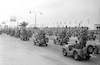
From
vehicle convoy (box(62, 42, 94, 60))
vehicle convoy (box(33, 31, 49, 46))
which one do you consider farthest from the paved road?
vehicle convoy (box(33, 31, 49, 46))

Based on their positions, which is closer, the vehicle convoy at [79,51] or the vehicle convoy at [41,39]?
the vehicle convoy at [79,51]

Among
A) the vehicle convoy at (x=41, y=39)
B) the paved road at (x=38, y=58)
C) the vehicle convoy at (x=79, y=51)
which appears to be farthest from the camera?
the vehicle convoy at (x=41, y=39)

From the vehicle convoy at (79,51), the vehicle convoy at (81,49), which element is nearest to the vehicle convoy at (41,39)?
the vehicle convoy at (81,49)

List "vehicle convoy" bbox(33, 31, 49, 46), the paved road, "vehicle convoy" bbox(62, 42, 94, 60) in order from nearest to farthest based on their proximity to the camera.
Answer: the paved road, "vehicle convoy" bbox(62, 42, 94, 60), "vehicle convoy" bbox(33, 31, 49, 46)

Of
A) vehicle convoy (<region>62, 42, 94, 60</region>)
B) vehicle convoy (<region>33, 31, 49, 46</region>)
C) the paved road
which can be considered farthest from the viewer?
vehicle convoy (<region>33, 31, 49, 46</region>)

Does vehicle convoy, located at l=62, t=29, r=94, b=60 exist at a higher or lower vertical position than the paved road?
higher

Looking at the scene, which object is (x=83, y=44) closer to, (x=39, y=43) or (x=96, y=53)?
(x=96, y=53)

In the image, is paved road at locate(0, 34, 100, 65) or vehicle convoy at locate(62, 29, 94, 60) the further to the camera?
vehicle convoy at locate(62, 29, 94, 60)

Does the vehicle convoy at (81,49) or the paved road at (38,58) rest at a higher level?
the vehicle convoy at (81,49)

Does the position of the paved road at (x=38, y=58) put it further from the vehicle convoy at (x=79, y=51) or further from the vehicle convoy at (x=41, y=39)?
the vehicle convoy at (x=41, y=39)

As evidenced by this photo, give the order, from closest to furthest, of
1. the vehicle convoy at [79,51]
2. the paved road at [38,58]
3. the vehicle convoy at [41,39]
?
the paved road at [38,58]
the vehicle convoy at [79,51]
the vehicle convoy at [41,39]

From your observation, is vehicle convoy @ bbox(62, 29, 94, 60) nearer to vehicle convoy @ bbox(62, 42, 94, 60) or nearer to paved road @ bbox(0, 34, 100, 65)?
vehicle convoy @ bbox(62, 42, 94, 60)

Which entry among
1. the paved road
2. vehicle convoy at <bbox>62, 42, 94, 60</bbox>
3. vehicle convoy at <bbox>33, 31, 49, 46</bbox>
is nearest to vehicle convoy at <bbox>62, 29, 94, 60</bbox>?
vehicle convoy at <bbox>62, 42, 94, 60</bbox>

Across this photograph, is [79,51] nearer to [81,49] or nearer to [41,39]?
[81,49]
